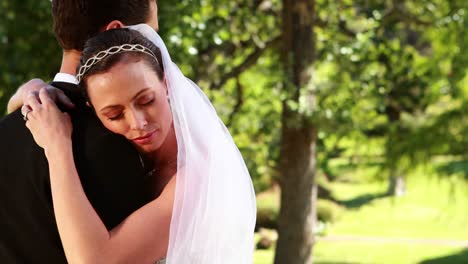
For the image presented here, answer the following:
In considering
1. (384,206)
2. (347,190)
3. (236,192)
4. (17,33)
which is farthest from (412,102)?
(347,190)

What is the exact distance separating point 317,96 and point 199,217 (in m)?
9.56

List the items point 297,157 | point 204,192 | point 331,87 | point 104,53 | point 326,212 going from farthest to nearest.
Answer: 1. point 326,212
2. point 297,157
3. point 331,87
4. point 204,192
5. point 104,53

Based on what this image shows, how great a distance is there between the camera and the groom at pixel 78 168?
2012 mm

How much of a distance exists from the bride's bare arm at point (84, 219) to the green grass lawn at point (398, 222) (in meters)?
11.3

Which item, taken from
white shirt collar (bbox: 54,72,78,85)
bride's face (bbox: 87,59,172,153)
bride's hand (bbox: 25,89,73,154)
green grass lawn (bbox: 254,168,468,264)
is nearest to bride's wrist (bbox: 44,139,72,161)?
bride's hand (bbox: 25,89,73,154)

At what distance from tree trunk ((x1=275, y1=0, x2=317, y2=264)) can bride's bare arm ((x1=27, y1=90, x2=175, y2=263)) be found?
9.93 m

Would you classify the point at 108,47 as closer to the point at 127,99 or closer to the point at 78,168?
the point at 127,99

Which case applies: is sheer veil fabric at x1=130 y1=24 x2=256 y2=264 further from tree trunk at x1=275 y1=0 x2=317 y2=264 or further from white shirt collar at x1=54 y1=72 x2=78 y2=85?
tree trunk at x1=275 y1=0 x2=317 y2=264

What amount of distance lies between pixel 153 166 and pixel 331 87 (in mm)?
9497

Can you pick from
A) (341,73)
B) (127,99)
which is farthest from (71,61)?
(341,73)

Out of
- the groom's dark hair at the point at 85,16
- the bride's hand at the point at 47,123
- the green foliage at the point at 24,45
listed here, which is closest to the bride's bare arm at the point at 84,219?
the bride's hand at the point at 47,123

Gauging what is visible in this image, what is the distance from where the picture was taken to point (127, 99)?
2074mm

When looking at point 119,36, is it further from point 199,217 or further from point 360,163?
point 360,163

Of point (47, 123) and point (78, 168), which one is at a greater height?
point (47, 123)
